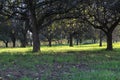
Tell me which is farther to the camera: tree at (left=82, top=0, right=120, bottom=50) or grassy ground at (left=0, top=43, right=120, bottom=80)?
tree at (left=82, top=0, right=120, bottom=50)

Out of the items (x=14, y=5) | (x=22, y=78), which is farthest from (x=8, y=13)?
(x=22, y=78)

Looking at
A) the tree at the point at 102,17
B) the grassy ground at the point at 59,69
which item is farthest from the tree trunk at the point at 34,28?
the grassy ground at the point at 59,69

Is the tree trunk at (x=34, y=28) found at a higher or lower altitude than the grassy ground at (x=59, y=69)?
higher

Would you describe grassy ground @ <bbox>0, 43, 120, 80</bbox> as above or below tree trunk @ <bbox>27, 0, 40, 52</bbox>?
below

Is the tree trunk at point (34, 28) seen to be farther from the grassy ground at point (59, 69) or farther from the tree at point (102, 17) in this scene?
the grassy ground at point (59, 69)

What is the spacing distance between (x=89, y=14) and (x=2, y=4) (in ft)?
32.9

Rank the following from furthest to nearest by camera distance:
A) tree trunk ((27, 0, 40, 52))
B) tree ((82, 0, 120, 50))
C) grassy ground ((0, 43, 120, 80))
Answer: tree ((82, 0, 120, 50)) → tree trunk ((27, 0, 40, 52)) → grassy ground ((0, 43, 120, 80))

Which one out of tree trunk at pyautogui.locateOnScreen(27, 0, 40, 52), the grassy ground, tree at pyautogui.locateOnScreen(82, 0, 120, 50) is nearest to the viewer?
the grassy ground

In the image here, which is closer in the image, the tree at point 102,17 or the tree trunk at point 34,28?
the tree trunk at point 34,28

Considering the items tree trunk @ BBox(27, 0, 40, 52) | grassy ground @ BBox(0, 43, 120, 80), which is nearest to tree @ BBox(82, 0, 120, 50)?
tree trunk @ BBox(27, 0, 40, 52)

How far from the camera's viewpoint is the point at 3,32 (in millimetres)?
69312

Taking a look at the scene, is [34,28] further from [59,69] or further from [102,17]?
[59,69]

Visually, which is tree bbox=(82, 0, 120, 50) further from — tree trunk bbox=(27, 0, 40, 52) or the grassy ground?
the grassy ground

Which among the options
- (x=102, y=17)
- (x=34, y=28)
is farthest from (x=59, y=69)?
(x=102, y=17)
